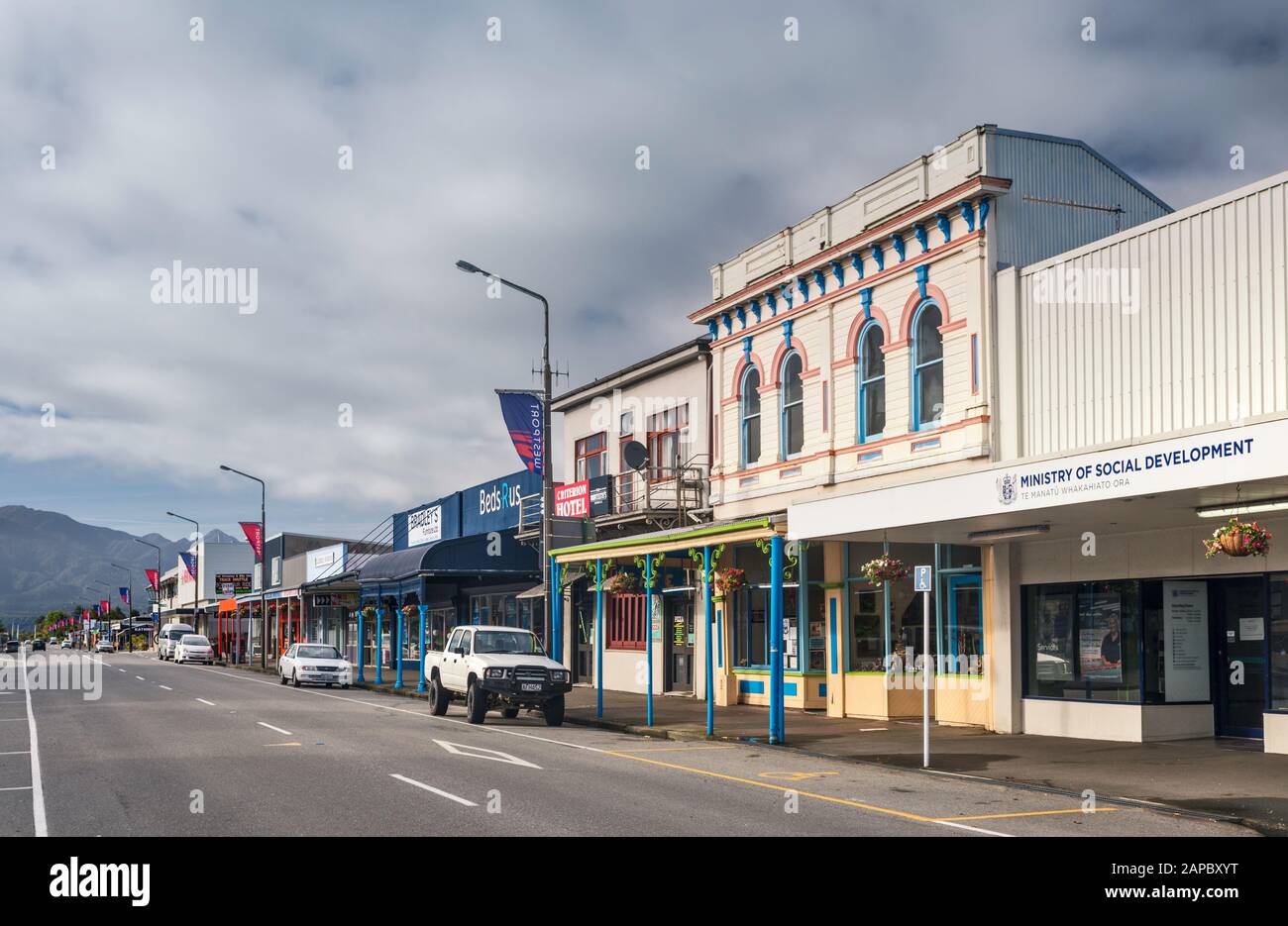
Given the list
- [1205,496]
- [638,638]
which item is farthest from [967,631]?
[638,638]

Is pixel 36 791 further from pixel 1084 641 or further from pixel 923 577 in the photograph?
pixel 1084 641

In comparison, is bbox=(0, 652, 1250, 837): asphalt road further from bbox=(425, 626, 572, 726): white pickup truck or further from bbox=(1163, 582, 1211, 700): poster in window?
bbox=(1163, 582, 1211, 700): poster in window

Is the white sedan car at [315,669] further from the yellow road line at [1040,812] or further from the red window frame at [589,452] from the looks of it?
the yellow road line at [1040,812]

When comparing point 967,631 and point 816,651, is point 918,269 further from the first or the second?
point 816,651

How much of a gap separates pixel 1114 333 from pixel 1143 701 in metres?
5.43

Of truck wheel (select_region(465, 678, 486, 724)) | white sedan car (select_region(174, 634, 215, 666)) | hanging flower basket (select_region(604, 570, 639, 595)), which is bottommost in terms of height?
white sedan car (select_region(174, 634, 215, 666))

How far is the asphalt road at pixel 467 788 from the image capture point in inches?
442

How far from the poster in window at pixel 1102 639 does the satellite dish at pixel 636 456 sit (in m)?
13.8

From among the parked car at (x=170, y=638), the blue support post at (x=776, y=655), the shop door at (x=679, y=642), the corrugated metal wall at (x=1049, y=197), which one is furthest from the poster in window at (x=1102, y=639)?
the parked car at (x=170, y=638)

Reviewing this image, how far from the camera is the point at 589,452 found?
119 ft

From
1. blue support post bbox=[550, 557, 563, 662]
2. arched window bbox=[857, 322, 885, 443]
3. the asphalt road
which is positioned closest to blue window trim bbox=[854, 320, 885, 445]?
arched window bbox=[857, 322, 885, 443]

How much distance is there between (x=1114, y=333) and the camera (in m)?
18.6

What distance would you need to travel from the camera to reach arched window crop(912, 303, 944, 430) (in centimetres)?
2175

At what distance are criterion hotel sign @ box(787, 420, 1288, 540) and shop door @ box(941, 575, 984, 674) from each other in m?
3.40
